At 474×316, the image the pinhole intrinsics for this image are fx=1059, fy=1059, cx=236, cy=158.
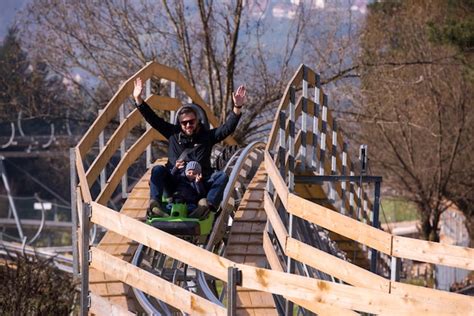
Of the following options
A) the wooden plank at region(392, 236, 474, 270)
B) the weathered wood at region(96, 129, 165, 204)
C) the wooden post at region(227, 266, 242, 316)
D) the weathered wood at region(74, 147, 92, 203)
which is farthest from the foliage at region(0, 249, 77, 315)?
the wooden plank at region(392, 236, 474, 270)

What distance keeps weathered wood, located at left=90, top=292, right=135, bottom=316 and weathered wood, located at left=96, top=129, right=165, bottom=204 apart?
1.93m

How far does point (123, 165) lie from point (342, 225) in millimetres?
4504

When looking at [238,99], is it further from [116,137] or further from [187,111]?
[116,137]

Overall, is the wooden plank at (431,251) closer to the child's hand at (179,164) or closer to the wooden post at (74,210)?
the child's hand at (179,164)

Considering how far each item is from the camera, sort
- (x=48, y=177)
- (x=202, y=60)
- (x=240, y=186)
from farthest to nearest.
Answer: (x=48, y=177)
(x=202, y=60)
(x=240, y=186)

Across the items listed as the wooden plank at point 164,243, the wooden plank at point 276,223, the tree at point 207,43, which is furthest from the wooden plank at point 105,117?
the tree at point 207,43

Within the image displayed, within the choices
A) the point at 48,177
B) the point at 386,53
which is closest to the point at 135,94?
the point at 386,53

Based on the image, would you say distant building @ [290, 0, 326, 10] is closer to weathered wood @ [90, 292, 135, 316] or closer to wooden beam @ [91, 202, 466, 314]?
weathered wood @ [90, 292, 135, 316]

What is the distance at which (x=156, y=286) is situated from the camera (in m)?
8.00

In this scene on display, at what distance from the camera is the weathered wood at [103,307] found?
8844 mm

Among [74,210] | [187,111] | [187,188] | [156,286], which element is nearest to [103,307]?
[156,286]

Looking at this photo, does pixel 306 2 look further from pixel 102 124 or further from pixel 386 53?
pixel 102 124

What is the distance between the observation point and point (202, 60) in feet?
72.6

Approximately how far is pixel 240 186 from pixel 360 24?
12.4 meters
